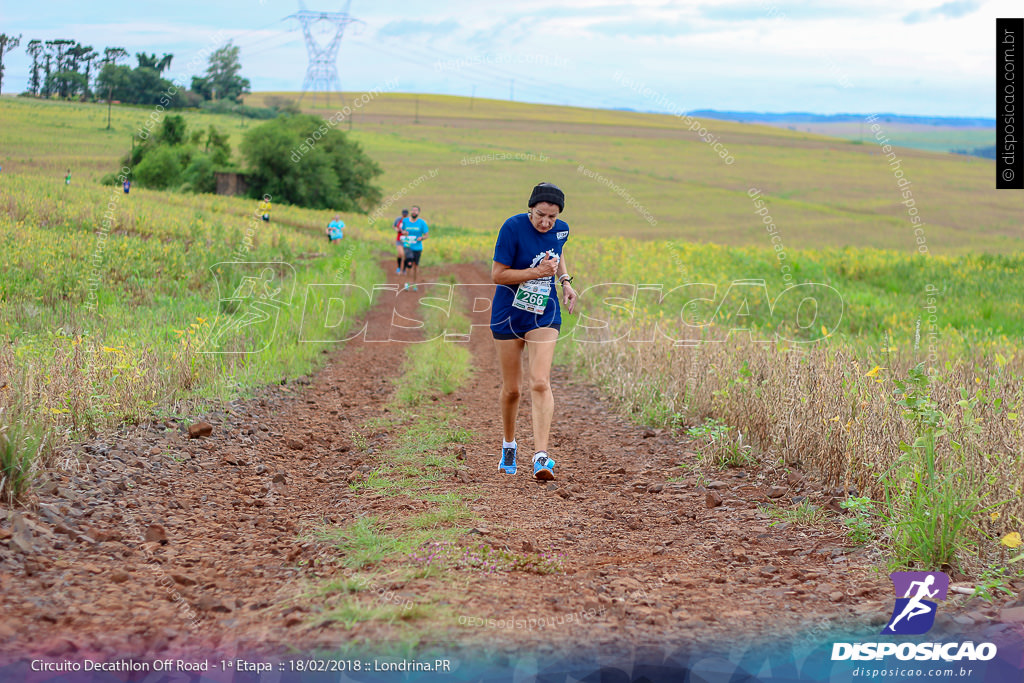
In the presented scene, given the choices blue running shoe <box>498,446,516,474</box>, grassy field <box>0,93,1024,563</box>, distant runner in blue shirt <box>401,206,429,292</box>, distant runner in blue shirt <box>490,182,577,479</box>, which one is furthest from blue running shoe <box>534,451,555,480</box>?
distant runner in blue shirt <box>401,206,429,292</box>

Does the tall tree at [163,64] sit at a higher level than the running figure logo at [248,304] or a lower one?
higher

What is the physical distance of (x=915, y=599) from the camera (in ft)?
12.1

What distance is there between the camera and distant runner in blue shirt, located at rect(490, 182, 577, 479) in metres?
5.97

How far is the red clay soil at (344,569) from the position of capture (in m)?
3.42

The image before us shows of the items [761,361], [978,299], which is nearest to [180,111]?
[978,299]

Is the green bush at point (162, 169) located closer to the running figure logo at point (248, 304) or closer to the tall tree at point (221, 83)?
the tall tree at point (221, 83)

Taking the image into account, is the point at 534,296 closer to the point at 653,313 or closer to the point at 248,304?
the point at 248,304

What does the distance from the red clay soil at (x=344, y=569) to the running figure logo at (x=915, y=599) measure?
0.07 m

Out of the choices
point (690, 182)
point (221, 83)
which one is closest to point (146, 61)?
point (221, 83)

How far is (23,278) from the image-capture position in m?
12.6

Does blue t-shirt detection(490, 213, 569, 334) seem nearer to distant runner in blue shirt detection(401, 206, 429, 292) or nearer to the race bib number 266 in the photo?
the race bib number 266

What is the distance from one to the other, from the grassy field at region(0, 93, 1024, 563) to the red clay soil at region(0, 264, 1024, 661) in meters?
0.54

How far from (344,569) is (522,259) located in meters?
2.80

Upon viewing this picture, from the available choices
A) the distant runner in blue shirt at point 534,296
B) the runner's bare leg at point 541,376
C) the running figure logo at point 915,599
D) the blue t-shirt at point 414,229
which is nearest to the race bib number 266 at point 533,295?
the distant runner in blue shirt at point 534,296
